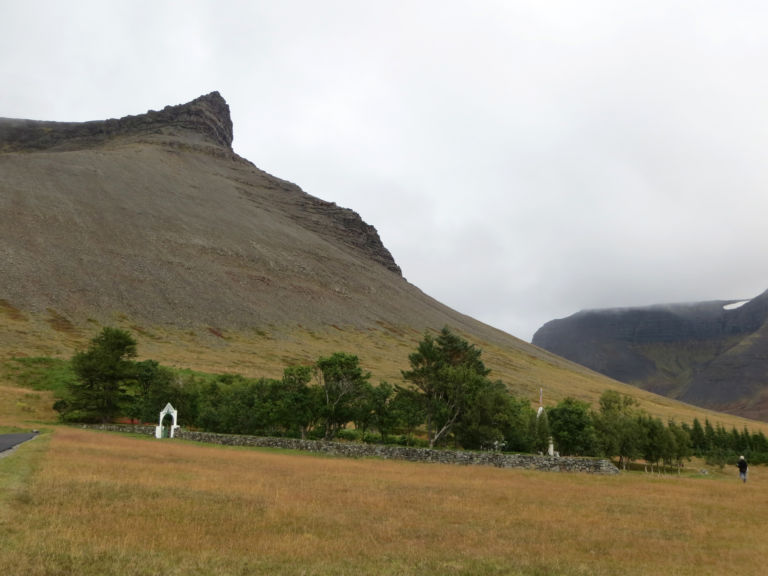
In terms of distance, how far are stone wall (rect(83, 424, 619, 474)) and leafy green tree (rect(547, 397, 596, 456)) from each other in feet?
47.7

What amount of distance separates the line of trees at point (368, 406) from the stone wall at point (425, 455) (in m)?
3.82

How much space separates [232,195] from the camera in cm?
19775

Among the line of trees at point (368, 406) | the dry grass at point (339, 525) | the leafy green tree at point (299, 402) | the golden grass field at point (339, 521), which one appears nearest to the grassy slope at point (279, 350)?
the line of trees at point (368, 406)

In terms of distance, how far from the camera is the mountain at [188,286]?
9738 cm

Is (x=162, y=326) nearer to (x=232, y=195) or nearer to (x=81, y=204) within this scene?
(x=81, y=204)

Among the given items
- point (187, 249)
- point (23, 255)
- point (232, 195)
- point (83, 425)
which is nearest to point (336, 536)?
point (83, 425)

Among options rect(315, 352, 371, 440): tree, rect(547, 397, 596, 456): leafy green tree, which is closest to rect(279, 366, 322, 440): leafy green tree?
rect(315, 352, 371, 440): tree

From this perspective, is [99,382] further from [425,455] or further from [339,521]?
[339,521]

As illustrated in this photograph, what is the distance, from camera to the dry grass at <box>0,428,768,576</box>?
10.4m

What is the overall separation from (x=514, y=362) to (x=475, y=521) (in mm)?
136822

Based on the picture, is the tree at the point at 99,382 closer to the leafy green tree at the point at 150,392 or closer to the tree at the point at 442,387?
the leafy green tree at the point at 150,392

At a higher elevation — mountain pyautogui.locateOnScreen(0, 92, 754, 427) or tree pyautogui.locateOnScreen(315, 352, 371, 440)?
mountain pyautogui.locateOnScreen(0, 92, 754, 427)

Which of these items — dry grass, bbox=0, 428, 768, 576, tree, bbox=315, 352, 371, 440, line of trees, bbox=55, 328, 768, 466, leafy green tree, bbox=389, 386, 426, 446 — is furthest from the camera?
tree, bbox=315, 352, 371, 440

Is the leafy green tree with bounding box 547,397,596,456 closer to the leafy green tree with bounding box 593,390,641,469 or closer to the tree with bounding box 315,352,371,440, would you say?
the leafy green tree with bounding box 593,390,641,469
